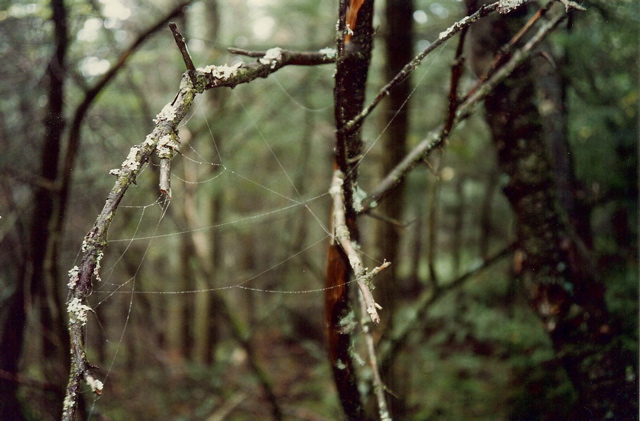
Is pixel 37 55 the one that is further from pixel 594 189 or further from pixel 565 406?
pixel 594 189

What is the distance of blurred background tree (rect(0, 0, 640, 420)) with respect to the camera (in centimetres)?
257

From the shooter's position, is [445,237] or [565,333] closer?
[565,333]

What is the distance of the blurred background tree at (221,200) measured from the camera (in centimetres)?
257

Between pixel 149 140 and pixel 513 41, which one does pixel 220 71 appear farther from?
pixel 513 41

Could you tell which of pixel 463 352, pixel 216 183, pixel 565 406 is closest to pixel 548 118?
pixel 565 406

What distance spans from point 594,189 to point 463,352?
14.4ft

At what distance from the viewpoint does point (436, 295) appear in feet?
8.64

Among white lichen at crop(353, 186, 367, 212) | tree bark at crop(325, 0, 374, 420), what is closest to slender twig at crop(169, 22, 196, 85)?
tree bark at crop(325, 0, 374, 420)

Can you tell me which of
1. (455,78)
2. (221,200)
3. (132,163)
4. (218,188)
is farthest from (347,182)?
(221,200)

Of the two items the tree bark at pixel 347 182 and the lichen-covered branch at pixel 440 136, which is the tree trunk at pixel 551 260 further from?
the tree bark at pixel 347 182

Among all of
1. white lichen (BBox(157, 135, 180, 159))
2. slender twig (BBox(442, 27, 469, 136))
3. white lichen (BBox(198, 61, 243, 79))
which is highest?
slender twig (BBox(442, 27, 469, 136))

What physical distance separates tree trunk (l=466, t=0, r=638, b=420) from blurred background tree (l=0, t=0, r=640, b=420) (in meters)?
0.24

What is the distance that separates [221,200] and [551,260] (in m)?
5.56

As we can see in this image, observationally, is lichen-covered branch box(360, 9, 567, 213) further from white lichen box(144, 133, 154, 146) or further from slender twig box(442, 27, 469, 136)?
white lichen box(144, 133, 154, 146)
